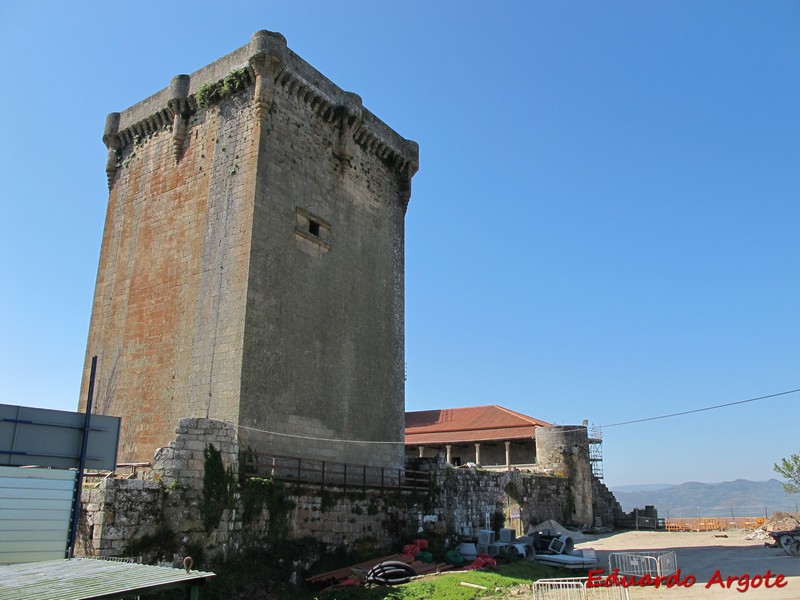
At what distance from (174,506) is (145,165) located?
1228 cm

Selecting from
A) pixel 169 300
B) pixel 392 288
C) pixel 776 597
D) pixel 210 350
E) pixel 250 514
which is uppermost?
pixel 392 288

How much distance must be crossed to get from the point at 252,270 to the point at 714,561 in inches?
666

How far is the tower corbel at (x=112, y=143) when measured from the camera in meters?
22.3

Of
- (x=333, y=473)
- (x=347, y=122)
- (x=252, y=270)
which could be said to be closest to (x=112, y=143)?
(x=347, y=122)

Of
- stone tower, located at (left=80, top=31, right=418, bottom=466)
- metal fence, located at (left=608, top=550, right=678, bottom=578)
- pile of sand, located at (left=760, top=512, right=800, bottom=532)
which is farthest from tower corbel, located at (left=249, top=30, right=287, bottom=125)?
pile of sand, located at (left=760, top=512, right=800, bottom=532)

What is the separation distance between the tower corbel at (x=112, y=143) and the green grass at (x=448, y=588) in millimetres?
15659

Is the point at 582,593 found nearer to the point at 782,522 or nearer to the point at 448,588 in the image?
the point at 448,588

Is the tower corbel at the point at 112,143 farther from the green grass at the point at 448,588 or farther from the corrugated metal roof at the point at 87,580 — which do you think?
the corrugated metal roof at the point at 87,580

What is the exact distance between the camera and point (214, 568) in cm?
1371

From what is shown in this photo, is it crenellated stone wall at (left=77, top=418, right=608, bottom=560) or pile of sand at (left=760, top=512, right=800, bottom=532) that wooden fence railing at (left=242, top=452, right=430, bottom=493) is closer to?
crenellated stone wall at (left=77, top=418, right=608, bottom=560)

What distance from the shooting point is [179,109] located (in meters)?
20.3

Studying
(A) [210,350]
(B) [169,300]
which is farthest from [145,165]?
(A) [210,350]

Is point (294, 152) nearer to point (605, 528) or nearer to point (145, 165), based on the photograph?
point (145, 165)

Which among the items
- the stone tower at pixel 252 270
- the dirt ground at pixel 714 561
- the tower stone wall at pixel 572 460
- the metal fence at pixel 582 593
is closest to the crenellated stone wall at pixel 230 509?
the stone tower at pixel 252 270
